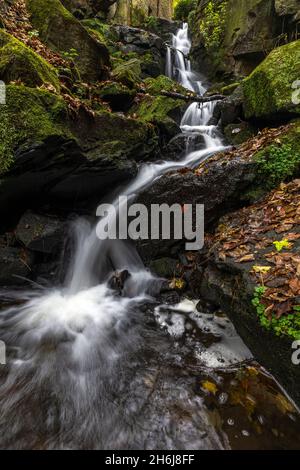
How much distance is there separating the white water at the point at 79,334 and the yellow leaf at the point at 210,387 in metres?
0.47

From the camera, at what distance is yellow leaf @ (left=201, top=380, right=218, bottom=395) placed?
282 cm

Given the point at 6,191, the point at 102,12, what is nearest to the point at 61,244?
the point at 6,191

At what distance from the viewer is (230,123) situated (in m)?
7.97

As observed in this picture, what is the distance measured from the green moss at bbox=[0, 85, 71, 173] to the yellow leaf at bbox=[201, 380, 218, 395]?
4.06 metres

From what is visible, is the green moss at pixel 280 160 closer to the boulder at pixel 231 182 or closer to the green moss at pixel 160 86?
the boulder at pixel 231 182

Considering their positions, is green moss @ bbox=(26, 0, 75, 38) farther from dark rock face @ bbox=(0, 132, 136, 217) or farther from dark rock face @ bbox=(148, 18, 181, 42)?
dark rock face @ bbox=(148, 18, 181, 42)

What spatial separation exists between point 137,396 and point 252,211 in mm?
3255

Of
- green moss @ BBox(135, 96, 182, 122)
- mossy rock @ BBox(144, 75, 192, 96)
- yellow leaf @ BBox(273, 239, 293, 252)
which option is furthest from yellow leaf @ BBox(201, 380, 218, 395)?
mossy rock @ BBox(144, 75, 192, 96)

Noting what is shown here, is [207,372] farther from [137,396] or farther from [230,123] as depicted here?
[230,123]

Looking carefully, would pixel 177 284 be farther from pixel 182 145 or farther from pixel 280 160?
pixel 182 145

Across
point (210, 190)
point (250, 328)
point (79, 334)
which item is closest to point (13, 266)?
point (79, 334)

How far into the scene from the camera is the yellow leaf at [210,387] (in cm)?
282

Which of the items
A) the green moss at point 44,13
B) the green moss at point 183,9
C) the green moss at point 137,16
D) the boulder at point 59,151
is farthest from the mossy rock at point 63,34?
the green moss at point 183,9

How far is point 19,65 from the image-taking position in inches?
188
